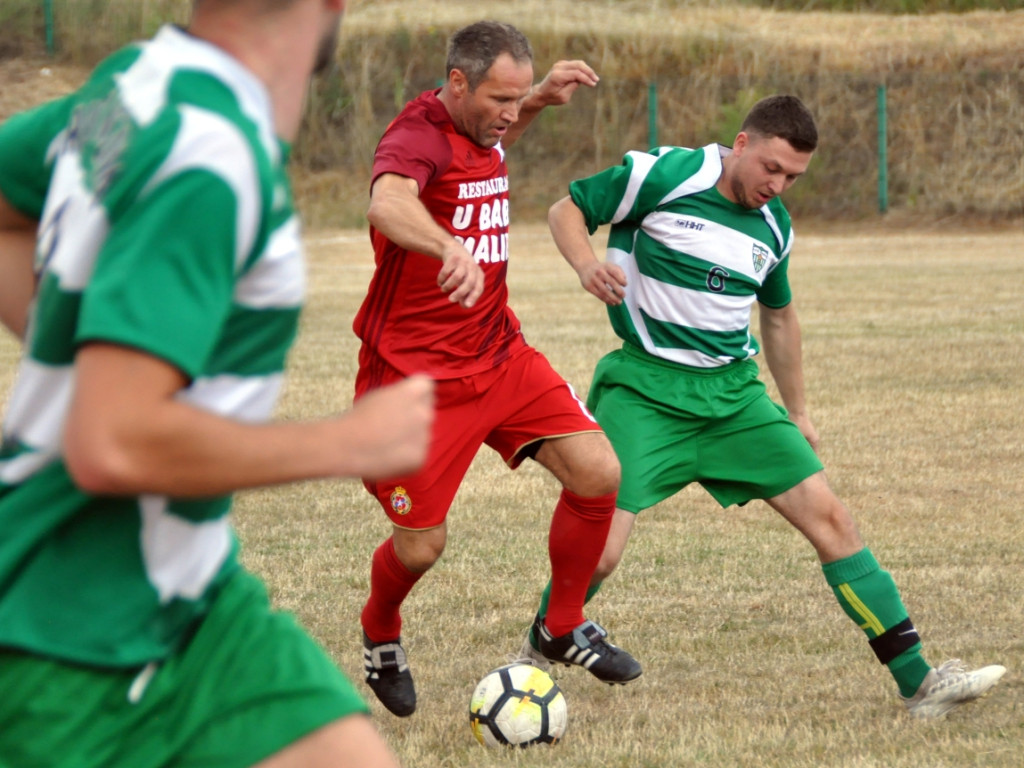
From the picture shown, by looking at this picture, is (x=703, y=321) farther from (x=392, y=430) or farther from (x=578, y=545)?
(x=392, y=430)

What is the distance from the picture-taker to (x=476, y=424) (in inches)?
173

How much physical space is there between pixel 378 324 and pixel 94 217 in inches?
113

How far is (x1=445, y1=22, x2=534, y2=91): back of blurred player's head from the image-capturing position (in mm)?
4250

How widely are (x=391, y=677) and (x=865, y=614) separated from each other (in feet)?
4.75

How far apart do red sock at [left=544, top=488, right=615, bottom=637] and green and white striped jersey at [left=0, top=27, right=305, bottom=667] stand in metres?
2.49

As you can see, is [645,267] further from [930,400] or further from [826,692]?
Result: [930,400]

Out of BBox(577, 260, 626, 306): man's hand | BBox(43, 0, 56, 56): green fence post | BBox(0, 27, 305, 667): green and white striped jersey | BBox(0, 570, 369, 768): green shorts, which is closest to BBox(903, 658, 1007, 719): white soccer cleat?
BBox(577, 260, 626, 306): man's hand

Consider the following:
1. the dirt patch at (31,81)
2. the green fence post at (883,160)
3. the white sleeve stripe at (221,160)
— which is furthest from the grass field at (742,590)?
the dirt patch at (31,81)

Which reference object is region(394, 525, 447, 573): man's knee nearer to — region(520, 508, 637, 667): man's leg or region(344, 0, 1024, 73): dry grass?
region(520, 508, 637, 667): man's leg

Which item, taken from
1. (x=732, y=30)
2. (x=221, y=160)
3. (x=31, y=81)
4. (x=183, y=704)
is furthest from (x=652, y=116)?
(x=221, y=160)

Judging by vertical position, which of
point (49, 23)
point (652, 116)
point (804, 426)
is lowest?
point (49, 23)

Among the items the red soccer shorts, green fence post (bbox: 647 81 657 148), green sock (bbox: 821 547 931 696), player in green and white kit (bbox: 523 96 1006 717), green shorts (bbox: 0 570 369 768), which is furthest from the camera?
green fence post (bbox: 647 81 657 148)

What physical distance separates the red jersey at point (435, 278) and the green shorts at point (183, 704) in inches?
99.4

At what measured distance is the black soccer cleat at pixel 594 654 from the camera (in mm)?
4227
